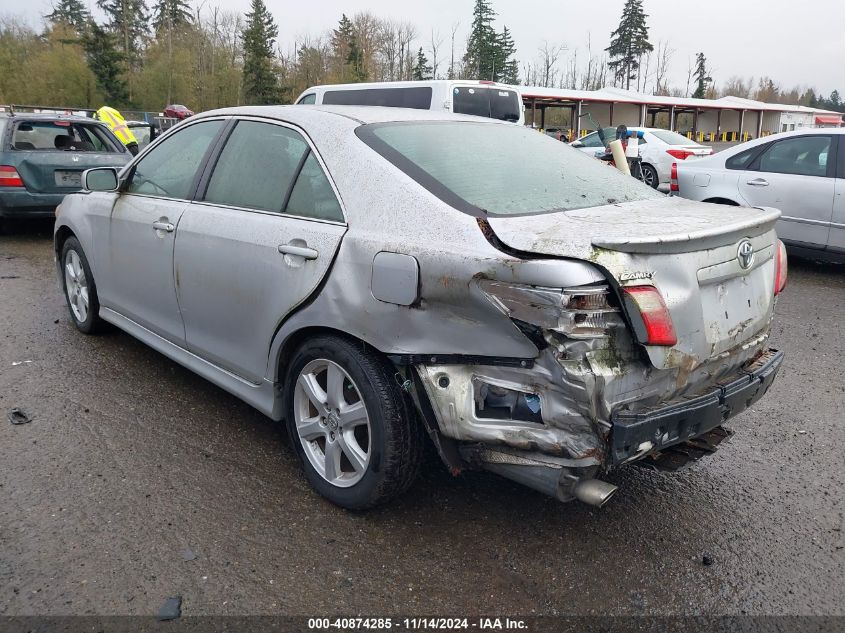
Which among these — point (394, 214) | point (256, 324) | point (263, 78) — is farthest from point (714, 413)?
point (263, 78)

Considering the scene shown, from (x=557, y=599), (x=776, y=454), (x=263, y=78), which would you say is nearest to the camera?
(x=557, y=599)

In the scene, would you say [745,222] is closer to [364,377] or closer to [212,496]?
[364,377]

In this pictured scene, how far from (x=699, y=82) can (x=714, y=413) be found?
97754 mm

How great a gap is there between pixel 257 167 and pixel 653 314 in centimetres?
204

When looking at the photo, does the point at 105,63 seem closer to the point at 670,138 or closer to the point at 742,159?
the point at 670,138

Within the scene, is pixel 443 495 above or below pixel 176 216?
below

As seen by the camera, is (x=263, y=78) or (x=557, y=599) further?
(x=263, y=78)

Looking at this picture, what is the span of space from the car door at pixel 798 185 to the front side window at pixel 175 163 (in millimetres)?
5674

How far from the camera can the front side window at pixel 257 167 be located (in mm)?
3176

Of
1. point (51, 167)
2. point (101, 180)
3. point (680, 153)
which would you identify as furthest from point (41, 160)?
point (680, 153)

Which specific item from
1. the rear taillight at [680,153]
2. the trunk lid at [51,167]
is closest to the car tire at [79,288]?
the trunk lid at [51,167]

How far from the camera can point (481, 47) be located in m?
69.3

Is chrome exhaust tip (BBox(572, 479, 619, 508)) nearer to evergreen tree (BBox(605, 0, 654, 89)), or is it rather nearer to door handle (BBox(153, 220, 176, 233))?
door handle (BBox(153, 220, 176, 233))

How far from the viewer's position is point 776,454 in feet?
11.4
